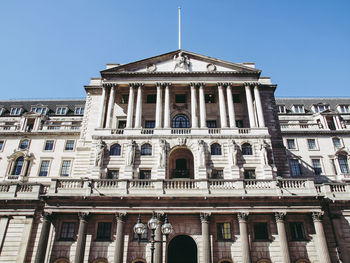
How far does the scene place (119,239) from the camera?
22375mm

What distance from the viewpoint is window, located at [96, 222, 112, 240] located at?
77.3ft

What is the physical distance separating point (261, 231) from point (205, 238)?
5526 mm

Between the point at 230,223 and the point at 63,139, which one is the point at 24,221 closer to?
the point at 230,223

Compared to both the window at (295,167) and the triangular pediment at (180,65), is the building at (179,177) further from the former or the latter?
the window at (295,167)

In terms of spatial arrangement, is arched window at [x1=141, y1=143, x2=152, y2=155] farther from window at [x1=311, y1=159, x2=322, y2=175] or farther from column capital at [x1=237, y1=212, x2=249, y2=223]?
window at [x1=311, y1=159, x2=322, y2=175]

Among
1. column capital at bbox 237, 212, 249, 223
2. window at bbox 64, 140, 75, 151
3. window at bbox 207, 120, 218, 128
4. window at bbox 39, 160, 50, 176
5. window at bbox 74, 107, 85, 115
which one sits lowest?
column capital at bbox 237, 212, 249, 223

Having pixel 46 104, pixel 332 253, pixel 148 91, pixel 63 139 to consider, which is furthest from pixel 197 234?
pixel 46 104

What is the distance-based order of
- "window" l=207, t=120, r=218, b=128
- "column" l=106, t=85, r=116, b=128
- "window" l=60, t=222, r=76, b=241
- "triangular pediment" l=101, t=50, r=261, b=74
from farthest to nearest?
"triangular pediment" l=101, t=50, r=261, b=74, "window" l=207, t=120, r=218, b=128, "column" l=106, t=85, r=116, b=128, "window" l=60, t=222, r=76, b=241

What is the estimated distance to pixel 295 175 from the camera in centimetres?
4212

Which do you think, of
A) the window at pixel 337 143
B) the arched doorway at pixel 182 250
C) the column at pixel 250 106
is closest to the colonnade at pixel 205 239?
the arched doorway at pixel 182 250

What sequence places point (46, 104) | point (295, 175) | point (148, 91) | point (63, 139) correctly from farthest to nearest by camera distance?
point (46, 104), point (63, 139), point (295, 175), point (148, 91)

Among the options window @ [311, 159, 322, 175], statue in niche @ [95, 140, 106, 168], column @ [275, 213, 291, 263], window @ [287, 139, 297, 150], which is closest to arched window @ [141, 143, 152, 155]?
statue in niche @ [95, 140, 106, 168]

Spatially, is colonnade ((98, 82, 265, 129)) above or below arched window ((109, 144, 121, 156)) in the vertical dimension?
above

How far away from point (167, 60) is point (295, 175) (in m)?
27.6
